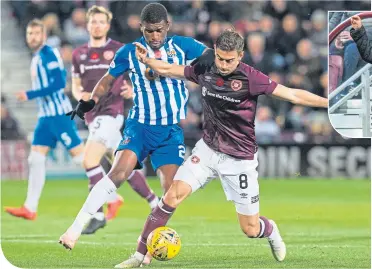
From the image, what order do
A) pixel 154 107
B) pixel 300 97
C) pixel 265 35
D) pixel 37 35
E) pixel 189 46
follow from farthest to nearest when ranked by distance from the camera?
pixel 265 35, pixel 37 35, pixel 154 107, pixel 189 46, pixel 300 97

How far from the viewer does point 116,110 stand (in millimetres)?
11867

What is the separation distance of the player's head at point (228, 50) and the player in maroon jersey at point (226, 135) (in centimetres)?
1

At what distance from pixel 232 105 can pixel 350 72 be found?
114 cm

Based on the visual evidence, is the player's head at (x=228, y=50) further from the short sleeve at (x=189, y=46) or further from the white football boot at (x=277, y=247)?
the white football boot at (x=277, y=247)

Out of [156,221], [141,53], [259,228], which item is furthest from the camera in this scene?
[259,228]

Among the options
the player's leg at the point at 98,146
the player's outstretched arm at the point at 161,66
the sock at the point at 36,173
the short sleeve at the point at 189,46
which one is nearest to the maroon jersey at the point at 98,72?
the player's leg at the point at 98,146

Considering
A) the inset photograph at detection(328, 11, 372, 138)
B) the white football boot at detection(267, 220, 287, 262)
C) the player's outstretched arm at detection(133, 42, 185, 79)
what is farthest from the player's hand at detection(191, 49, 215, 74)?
the white football boot at detection(267, 220, 287, 262)

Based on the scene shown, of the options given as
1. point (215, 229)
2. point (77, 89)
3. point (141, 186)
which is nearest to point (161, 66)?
point (141, 186)

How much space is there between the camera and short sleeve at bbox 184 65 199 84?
8.60 metres

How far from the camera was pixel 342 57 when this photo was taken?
9.00 meters

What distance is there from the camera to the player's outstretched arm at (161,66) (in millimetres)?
8641

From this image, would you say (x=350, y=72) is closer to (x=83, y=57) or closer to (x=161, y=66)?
(x=161, y=66)

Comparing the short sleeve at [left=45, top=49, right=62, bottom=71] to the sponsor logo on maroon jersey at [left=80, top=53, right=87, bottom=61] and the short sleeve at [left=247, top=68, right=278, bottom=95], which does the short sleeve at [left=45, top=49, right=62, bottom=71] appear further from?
the short sleeve at [left=247, top=68, right=278, bottom=95]

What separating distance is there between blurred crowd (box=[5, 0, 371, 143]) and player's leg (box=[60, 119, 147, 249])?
344 inches
